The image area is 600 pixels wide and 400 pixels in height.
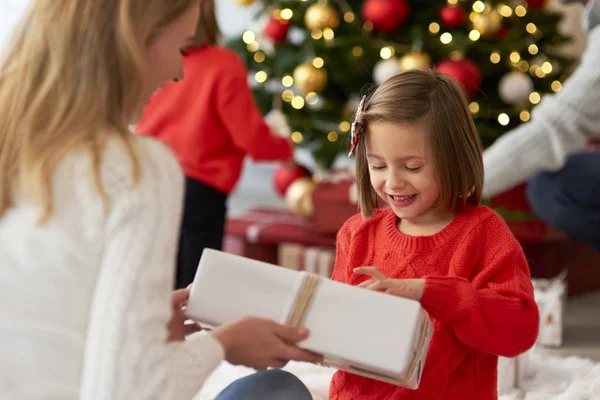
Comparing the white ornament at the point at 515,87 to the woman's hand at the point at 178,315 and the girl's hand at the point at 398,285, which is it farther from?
the woman's hand at the point at 178,315

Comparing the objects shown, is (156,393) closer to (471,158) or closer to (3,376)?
(3,376)

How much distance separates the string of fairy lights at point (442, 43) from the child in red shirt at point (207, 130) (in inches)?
23.0

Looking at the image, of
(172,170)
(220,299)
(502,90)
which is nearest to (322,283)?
(220,299)

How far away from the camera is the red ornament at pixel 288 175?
326 cm

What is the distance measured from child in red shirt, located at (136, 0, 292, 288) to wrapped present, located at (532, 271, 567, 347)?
3.05 feet

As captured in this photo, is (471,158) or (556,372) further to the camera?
(556,372)

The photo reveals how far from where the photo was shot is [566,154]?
2.29 metres

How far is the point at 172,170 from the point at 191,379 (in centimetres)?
25

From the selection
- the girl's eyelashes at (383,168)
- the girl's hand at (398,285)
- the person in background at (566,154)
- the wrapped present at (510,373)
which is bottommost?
the wrapped present at (510,373)

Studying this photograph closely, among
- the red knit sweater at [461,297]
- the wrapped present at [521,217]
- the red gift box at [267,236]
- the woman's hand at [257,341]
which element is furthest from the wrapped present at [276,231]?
the woman's hand at [257,341]

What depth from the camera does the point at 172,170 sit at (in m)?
1.02

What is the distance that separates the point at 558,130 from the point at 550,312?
569 millimetres

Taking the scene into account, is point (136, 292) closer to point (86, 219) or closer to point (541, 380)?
point (86, 219)

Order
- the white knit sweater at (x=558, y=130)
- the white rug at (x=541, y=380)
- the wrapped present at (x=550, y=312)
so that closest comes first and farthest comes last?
the white rug at (x=541, y=380) < the white knit sweater at (x=558, y=130) < the wrapped present at (x=550, y=312)
